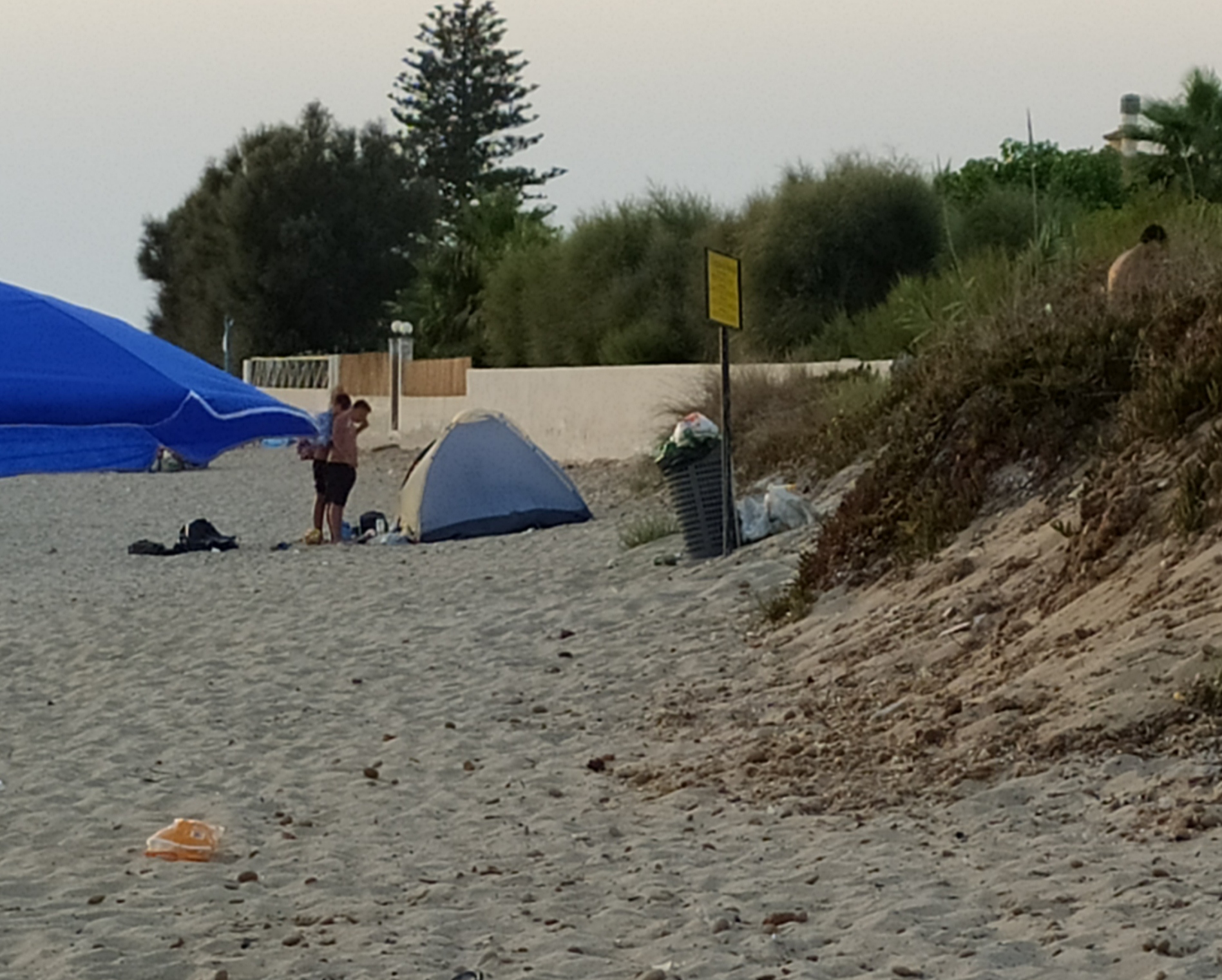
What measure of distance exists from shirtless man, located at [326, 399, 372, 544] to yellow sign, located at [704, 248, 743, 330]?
229 inches

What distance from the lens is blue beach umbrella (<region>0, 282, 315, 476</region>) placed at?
6.19 meters

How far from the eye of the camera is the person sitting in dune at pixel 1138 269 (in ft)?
36.3

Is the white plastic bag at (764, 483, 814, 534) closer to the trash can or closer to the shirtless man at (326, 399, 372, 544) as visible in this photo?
the trash can

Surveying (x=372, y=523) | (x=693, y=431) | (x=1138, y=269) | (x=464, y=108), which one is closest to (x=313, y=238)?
(x=464, y=108)

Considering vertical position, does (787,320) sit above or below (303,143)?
below

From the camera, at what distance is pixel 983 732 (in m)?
6.89

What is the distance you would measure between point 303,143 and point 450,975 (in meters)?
54.3

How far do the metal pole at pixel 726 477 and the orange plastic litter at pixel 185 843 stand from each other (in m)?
6.40

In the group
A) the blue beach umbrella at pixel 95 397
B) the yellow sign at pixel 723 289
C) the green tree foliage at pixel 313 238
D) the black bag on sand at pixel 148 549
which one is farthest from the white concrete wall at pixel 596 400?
the green tree foliage at pixel 313 238

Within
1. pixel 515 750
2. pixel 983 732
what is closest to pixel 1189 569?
pixel 983 732

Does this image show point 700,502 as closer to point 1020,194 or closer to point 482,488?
point 482,488

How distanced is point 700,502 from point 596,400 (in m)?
14.3

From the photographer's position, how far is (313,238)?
5516 centimetres

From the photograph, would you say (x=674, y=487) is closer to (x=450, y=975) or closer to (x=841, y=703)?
(x=841, y=703)
